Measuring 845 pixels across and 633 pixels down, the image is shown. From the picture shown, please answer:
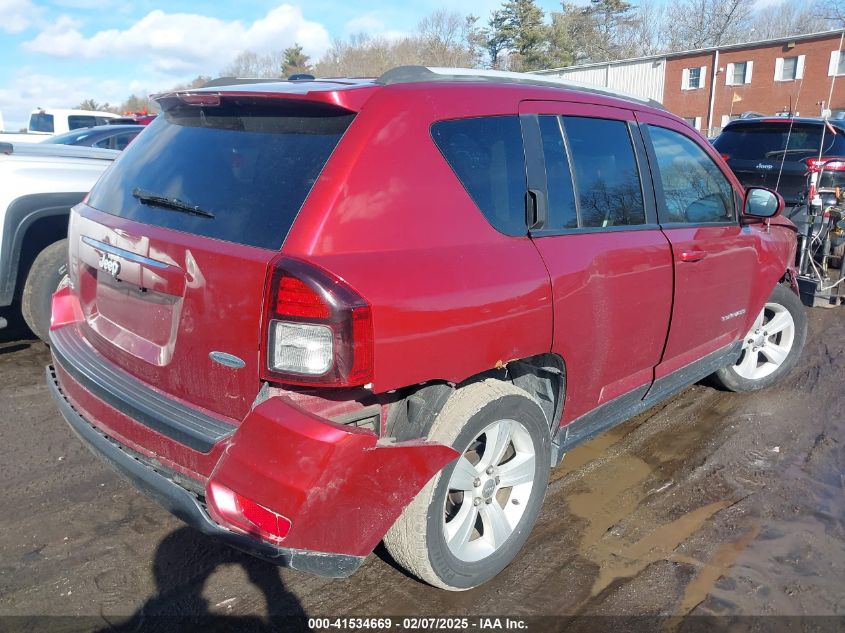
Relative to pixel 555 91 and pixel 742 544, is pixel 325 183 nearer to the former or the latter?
pixel 555 91

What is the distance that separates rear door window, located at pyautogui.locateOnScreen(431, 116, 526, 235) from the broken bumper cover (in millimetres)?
1334

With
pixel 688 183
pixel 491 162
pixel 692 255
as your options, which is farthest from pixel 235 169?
pixel 688 183

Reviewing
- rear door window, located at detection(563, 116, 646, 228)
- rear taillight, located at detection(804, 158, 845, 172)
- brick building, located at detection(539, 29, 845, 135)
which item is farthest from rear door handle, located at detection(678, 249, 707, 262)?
brick building, located at detection(539, 29, 845, 135)

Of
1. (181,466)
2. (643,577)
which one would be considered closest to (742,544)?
(643,577)

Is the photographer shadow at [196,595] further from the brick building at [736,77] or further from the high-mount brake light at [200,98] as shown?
the brick building at [736,77]

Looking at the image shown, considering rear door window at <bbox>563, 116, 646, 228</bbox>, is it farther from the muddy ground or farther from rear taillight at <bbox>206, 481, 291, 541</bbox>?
rear taillight at <bbox>206, 481, 291, 541</bbox>

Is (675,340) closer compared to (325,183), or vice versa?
(325,183)

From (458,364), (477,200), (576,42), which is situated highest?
(576,42)

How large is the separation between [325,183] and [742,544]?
8.07 feet

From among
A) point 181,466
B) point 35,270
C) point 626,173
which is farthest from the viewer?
point 35,270

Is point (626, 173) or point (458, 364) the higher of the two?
point (626, 173)

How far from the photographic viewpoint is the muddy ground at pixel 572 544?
266 centimetres

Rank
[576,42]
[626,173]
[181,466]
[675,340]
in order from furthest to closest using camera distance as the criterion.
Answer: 1. [576,42]
2. [675,340]
3. [626,173]
4. [181,466]

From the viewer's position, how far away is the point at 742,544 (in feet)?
10.1
